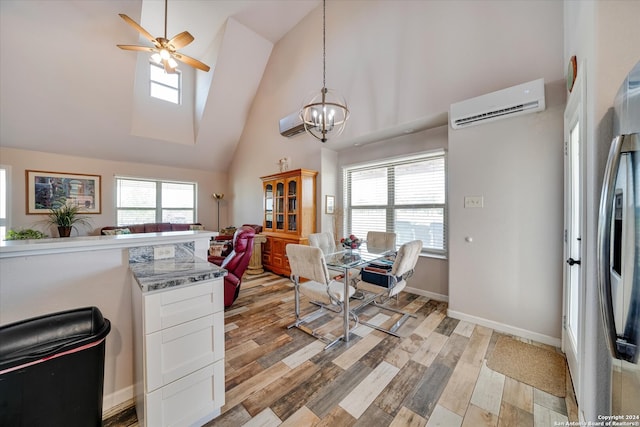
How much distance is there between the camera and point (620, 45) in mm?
1048

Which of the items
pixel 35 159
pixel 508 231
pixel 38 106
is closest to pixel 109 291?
pixel 508 231

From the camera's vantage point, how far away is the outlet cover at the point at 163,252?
162cm

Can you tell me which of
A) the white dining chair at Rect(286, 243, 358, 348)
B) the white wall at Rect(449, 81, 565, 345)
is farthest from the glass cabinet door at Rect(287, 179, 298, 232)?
the white wall at Rect(449, 81, 565, 345)

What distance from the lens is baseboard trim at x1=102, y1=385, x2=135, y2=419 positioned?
1.47 metres

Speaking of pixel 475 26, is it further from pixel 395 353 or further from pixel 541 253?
pixel 395 353

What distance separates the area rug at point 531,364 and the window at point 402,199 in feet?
4.55

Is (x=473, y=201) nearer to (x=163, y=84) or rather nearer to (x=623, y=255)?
(x=623, y=255)

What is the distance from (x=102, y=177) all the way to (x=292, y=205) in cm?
459

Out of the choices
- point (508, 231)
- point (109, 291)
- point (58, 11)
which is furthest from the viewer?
point (58, 11)

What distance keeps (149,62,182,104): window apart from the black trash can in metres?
6.01

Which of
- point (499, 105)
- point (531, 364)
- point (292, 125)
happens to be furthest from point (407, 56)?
point (531, 364)

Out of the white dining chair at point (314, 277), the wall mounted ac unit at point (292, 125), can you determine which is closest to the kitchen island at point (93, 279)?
the white dining chair at point (314, 277)

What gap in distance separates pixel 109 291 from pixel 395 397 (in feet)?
6.65

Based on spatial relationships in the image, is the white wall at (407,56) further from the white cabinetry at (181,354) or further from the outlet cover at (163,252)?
the white cabinetry at (181,354)
